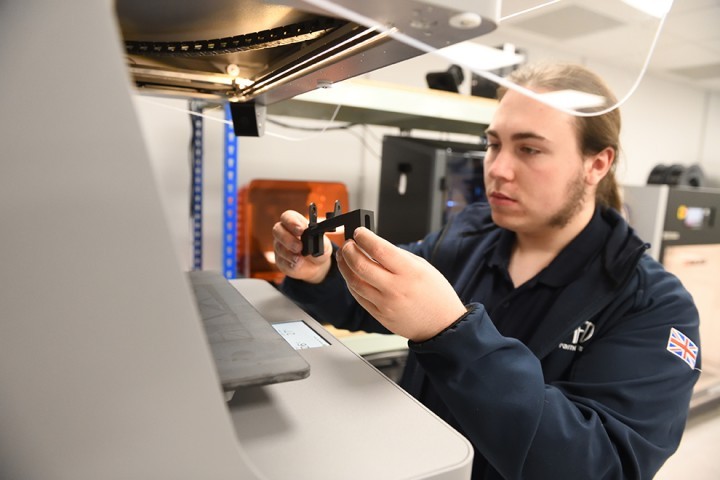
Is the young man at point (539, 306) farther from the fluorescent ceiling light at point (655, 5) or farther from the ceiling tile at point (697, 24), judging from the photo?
the ceiling tile at point (697, 24)

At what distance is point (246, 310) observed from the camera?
1.51 ft

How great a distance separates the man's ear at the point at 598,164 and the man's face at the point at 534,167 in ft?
0.06

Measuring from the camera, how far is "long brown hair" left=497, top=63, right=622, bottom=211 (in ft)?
2.41

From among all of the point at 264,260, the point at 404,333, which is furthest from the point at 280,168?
A: the point at 404,333

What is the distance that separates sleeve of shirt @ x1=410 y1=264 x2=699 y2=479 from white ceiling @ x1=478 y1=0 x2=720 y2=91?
1608 millimetres

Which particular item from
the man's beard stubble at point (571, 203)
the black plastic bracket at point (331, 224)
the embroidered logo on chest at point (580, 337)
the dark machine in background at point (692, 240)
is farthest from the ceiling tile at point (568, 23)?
the black plastic bracket at point (331, 224)

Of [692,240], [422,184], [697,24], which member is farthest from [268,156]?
[697,24]

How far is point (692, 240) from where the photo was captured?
5.82 feet

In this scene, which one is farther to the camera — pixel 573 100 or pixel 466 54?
pixel 573 100

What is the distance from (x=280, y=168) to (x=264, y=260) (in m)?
0.37

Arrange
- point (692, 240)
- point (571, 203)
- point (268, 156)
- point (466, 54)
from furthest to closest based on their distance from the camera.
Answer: point (692, 240)
point (268, 156)
point (571, 203)
point (466, 54)

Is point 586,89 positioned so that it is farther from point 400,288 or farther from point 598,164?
point 400,288

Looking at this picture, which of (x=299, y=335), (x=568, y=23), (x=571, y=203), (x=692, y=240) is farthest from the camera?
(x=568, y=23)

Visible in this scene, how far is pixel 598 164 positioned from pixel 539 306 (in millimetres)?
309
